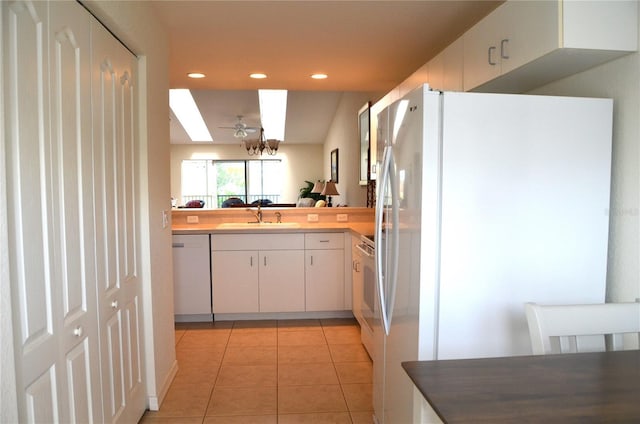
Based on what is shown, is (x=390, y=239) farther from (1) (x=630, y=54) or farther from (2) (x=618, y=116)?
(1) (x=630, y=54)

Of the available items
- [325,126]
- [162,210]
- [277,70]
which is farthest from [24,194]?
[325,126]

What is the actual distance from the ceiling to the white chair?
67.2 inches

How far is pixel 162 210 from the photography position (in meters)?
2.54

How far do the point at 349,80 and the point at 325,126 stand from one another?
19.9 feet

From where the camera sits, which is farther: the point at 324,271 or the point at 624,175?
the point at 324,271

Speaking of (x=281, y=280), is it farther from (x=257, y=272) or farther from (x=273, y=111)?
(x=273, y=111)

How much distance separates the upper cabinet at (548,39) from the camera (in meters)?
1.51

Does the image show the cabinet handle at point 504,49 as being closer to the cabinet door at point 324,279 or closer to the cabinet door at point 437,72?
the cabinet door at point 437,72

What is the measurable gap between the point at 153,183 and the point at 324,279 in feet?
6.56

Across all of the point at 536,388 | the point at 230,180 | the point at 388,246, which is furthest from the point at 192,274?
the point at 230,180

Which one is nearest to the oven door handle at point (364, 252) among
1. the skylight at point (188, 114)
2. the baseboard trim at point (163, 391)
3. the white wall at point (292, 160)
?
the baseboard trim at point (163, 391)

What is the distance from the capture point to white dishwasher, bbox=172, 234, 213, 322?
3.76 m

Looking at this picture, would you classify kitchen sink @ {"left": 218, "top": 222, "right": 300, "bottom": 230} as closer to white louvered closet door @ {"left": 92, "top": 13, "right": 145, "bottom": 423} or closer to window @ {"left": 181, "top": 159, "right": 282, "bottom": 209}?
white louvered closet door @ {"left": 92, "top": 13, "right": 145, "bottom": 423}

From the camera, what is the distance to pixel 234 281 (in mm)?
3834
